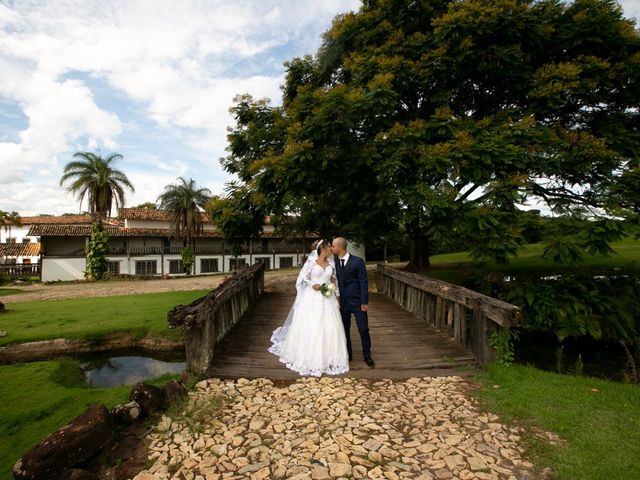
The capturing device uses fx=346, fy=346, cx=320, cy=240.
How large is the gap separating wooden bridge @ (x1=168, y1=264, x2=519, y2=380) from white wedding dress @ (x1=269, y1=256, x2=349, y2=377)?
241 millimetres

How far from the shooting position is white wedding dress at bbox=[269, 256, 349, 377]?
535cm

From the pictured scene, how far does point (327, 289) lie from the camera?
18.2 ft

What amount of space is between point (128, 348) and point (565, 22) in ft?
45.7

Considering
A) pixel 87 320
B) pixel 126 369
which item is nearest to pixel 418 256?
pixel 126 369

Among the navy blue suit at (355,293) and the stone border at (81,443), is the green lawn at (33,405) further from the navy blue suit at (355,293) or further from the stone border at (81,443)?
the navy blue suit at (355,293)

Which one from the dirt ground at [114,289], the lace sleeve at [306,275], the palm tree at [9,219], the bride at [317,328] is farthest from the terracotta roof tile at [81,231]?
the bride at [317,328]

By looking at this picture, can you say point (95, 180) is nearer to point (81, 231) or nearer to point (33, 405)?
point (81, 231)

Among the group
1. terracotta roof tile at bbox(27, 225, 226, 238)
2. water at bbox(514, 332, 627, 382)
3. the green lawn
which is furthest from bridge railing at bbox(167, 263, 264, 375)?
terracotta roof tile at bbox(27, 225, 226, 238)

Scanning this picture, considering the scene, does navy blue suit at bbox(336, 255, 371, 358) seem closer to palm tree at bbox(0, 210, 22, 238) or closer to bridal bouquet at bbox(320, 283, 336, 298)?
bridal bouquet at bbox(320, 283, 336, 298)

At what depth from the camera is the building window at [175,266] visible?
36.4 m

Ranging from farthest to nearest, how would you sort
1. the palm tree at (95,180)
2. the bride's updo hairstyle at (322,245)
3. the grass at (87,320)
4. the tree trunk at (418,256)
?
the palm tree at (95,180), the tree trunk at (418,256), the grass at (87,320), the bride's updo hairstyle at (322,245)

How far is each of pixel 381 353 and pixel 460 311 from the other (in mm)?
1659

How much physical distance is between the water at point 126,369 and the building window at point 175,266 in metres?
30.1

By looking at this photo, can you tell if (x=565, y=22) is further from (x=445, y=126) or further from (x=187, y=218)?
(x=187, y=218)
